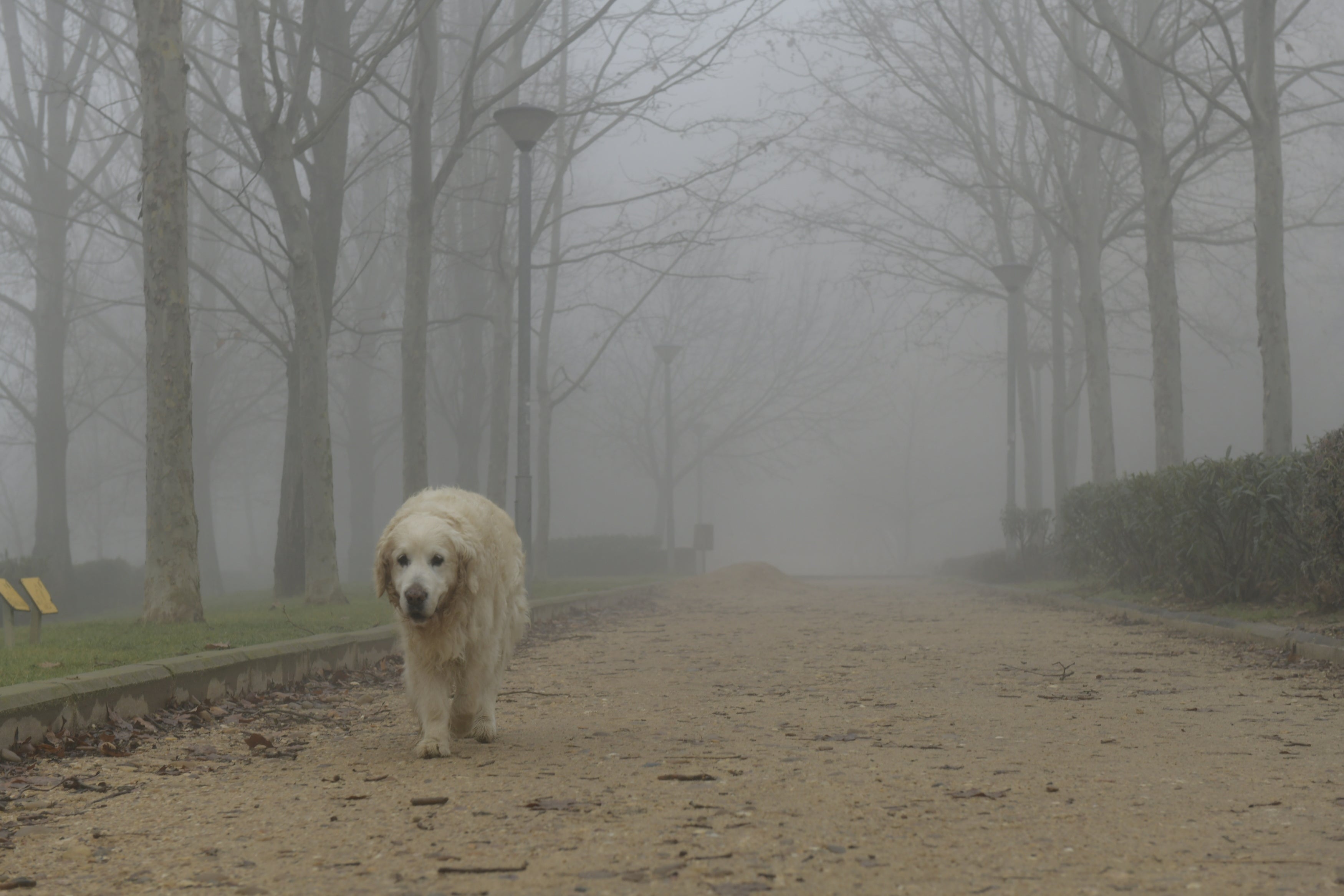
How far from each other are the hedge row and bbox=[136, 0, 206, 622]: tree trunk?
8877 millimetres

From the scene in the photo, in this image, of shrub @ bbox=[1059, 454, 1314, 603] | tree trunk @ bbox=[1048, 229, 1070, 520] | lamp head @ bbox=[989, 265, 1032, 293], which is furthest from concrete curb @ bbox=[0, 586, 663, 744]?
tree trunk @ bbox=[1048, 229, 1070, 520]

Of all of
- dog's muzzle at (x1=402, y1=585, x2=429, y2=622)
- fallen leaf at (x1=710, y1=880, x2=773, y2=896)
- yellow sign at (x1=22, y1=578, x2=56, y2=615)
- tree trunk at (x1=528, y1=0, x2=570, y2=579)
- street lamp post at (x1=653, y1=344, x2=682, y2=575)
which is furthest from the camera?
street lamp post at (x1=653, y1=344, x2=682, y2=575)

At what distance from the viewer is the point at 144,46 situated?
10586 millimetres

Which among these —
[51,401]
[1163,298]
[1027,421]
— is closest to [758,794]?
[1163,298]

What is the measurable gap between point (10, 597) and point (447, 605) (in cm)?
421

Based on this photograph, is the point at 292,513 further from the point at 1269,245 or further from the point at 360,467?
the point at 360,467

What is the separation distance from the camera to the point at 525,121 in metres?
16.4

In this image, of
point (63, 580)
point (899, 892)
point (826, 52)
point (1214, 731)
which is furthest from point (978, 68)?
point (899, 892)

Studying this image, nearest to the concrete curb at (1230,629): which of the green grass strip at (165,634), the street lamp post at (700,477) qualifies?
the green grass strip at (165,634)

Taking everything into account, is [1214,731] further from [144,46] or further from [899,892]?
[144,46]

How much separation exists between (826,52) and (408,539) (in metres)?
21.7

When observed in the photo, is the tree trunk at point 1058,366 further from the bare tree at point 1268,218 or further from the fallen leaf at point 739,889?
the fallen leaf at point 739,889

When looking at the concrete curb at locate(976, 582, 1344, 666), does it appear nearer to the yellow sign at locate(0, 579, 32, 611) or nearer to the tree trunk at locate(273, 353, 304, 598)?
the yellow sign at locate(0, 579, 32, 611)

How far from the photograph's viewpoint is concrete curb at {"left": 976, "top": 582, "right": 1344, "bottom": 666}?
28.6ft
